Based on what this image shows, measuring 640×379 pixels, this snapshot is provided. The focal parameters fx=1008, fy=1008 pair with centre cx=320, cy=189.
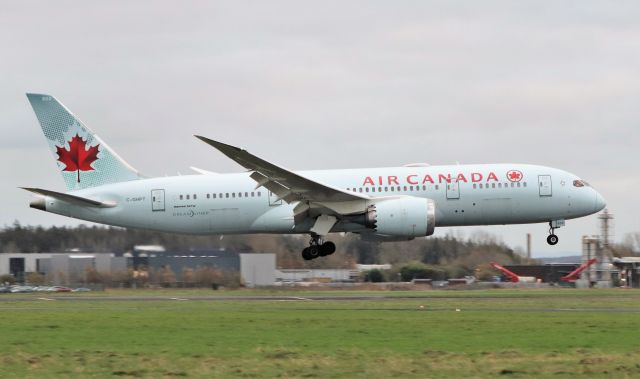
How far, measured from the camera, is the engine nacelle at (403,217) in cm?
4094

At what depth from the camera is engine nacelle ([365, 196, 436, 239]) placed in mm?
40938

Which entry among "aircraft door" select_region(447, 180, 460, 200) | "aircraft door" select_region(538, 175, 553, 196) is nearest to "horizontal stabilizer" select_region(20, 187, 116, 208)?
"aircraft door" select_region(447, 180, 460, 200)

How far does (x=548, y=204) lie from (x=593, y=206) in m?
2.39

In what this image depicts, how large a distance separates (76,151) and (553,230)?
21772mm

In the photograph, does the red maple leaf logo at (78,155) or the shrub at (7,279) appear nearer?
the red maple leaf logo at (78,155)

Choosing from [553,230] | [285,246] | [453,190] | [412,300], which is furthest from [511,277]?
[412,300]

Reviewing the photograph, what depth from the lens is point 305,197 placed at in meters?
42.1

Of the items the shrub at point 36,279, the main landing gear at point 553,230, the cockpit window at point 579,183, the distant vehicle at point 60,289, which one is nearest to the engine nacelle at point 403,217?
the main landing gear at point 553,230

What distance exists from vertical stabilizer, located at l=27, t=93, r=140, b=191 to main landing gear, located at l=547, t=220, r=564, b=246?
18.7 metres

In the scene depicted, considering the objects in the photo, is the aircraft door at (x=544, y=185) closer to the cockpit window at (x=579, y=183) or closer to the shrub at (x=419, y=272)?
the cockpit window at (x=579, y=183)

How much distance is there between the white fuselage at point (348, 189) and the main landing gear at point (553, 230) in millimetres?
409

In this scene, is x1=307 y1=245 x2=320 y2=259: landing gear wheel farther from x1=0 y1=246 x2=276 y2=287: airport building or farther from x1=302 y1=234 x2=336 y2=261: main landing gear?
x1=0 y1=246 x2=276 y2=287: airport building

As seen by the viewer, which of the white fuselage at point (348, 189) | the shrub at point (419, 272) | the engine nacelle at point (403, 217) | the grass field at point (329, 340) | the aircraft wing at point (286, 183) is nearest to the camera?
the grass field at point (329, 340)

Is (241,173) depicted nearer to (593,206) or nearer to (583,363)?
(593,206)
